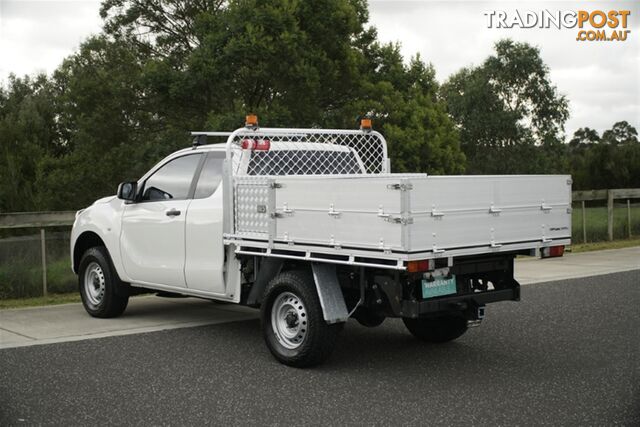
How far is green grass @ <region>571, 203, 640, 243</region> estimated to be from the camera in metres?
20.2

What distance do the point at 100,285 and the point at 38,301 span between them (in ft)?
6.84

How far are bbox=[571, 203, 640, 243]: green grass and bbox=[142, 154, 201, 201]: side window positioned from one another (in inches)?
525

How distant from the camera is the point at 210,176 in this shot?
27.8 feet

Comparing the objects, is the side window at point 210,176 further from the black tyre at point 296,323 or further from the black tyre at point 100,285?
the black tyre at point 100,285

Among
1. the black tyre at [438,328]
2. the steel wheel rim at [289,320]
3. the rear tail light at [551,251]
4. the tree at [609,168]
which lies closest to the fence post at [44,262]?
the steel wheel rim at [289,320]

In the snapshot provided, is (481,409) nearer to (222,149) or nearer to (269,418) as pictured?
(269,418)

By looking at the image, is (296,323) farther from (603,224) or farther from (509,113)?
(509,113)

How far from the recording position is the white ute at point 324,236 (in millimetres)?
6434

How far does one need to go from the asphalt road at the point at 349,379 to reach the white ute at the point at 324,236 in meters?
0.43

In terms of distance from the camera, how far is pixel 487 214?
6.84 metres

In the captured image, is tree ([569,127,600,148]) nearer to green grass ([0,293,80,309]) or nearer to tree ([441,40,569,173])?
tree ([441,40,569,173])

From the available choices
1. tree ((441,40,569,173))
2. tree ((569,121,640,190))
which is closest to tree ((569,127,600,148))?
tree ((441,40,569,173))

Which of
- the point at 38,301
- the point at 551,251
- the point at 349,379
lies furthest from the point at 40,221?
the point at 551,251

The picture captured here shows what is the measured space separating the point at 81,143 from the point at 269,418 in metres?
26.0
